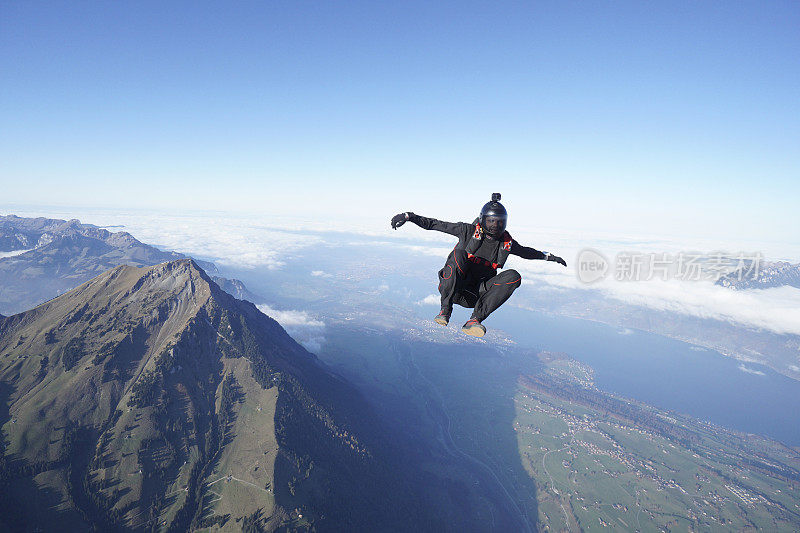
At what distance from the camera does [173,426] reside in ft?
309

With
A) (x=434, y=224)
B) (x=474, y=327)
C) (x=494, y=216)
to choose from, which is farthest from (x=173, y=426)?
(x=494, y=216)

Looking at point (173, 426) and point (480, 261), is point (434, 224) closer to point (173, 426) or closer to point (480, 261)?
point (480, 261)

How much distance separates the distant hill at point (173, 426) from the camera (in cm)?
7369

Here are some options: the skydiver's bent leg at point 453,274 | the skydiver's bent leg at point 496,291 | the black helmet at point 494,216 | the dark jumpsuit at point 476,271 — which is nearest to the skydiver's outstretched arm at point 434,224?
the dark jumpsuit at point 476,271

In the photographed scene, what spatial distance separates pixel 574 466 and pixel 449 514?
239 ft

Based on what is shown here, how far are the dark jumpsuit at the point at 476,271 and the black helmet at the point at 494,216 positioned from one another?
2.06 ft

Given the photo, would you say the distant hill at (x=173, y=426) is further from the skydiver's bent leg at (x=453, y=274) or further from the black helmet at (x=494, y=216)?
the black helmet at (x=494, y=216)

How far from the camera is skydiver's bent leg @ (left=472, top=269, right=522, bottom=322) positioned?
1145cm

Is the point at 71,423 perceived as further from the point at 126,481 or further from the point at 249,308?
the point at 249,308

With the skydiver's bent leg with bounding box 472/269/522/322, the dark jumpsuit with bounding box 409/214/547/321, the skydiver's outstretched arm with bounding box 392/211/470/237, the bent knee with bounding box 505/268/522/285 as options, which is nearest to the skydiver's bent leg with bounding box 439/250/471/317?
the dark jumpsuit with bounding box 409/214/547/321

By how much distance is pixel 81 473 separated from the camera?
7738 centimetres

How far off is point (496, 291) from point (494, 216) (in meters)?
2.98

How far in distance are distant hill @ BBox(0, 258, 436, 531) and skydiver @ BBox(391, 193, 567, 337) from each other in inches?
3598

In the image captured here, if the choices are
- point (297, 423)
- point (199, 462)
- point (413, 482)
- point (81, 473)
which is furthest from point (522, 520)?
point (81, 473)
